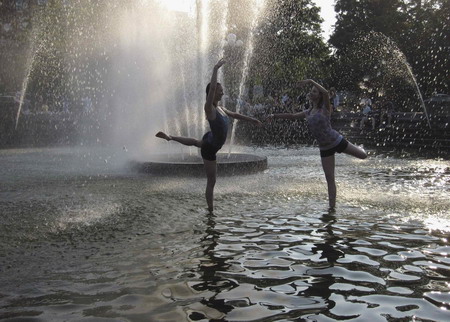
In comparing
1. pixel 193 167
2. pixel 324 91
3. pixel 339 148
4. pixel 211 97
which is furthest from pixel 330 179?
pixel 193 167

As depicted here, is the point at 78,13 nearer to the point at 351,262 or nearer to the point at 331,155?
the point at 331,155

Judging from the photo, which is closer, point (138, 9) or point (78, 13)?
point (138, 9)

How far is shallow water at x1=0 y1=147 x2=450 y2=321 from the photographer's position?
3.93m

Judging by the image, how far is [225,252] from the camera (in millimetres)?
5410

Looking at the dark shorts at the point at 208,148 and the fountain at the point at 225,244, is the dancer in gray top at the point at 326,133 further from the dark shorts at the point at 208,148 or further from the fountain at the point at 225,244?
the dark shorts at the point at 208,148

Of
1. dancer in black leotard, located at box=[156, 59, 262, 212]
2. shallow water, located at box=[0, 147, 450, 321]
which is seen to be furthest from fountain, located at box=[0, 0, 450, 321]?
dancer in black leotard, located at box=[156, 59, 262, 212]

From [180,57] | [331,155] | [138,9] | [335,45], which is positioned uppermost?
[335,45]

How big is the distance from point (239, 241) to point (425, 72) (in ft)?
131

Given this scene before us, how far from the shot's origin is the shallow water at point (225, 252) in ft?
12.9

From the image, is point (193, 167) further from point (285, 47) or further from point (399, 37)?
point (399, 37)

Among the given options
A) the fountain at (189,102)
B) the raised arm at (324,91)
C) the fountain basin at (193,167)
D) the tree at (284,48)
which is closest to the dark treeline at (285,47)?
the tree at (284,48)

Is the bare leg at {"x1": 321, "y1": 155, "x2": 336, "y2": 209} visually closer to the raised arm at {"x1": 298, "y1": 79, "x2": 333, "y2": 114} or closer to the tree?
the raised arm at {"x1": 298, "y1": 79, "x2": 333, "y2": 114}

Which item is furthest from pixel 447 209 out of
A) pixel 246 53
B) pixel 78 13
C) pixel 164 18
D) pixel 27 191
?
pixel 246 53

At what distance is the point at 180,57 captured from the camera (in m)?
25.9
